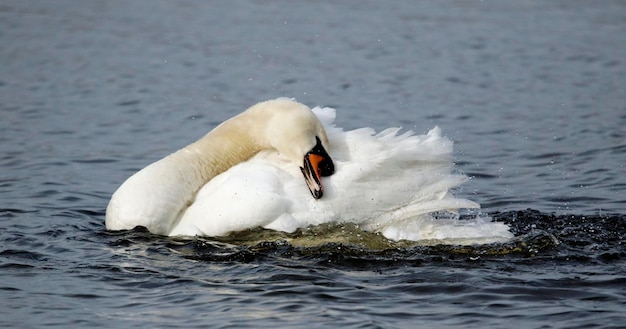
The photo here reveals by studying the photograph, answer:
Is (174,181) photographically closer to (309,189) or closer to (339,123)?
(309,189)

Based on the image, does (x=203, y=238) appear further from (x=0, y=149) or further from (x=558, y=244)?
(x=0, y=149)

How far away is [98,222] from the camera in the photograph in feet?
30.9

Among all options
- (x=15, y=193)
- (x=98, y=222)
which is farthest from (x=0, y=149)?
(x=98, y=222)

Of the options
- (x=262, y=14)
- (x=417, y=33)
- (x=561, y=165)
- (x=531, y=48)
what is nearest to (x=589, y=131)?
(x=561, y=165)

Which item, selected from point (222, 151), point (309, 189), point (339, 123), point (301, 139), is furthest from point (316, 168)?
point (339, 123)

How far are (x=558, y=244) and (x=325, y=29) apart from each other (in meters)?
11.4

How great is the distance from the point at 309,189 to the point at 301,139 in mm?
471

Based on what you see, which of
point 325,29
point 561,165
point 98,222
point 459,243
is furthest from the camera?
point 325,29

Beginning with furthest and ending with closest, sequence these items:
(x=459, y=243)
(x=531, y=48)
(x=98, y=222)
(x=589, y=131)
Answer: (x=531, y=48) < (x=589, y=131) < (x=98, y=222) < (x=459, y=243)

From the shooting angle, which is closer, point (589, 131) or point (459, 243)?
point (459, 243)

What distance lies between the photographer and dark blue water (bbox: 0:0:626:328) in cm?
697

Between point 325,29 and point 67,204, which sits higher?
point 325,29

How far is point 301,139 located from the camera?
850cm

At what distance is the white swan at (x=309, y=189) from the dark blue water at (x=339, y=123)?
0.63 feet
